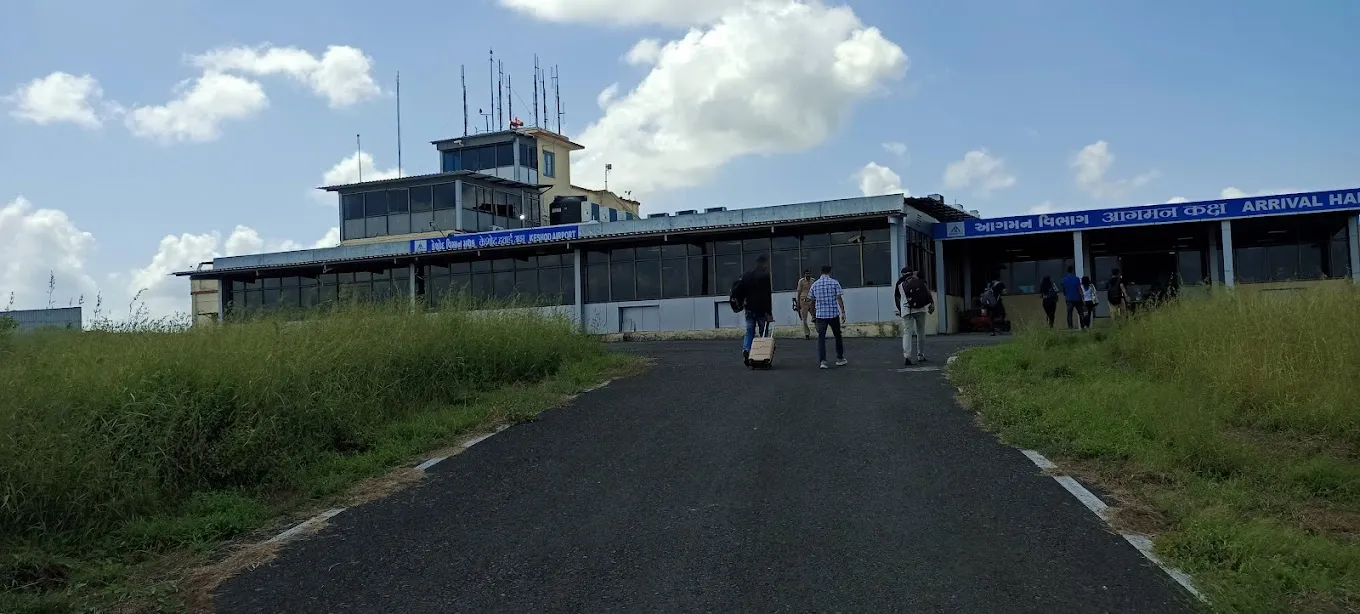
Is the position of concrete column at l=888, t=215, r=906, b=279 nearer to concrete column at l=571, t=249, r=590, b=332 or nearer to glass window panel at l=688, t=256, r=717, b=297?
glass window panel at l=688, t=256, r=717, b=297

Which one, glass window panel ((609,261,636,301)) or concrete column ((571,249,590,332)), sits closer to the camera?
glass window panel ((609,261,636,301))

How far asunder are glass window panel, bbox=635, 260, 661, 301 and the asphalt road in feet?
73.9

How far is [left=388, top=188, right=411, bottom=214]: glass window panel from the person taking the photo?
41781mm

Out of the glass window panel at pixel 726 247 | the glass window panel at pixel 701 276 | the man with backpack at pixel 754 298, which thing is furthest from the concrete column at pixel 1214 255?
the man with backpack at pixel 754 298

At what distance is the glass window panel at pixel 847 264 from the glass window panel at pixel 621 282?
22.7 ft

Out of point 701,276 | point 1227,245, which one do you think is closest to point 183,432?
point 701,276

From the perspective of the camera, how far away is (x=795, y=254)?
30.6 metres

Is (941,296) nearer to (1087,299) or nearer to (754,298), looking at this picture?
(1087,299)

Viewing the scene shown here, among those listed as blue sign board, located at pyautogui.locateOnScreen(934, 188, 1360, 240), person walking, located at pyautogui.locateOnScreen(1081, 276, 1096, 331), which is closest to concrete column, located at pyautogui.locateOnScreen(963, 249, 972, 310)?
blue sign board, located at pyautogui.locateOnScreen(934, 188, 1360, 240)

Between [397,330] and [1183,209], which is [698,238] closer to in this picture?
[1183,209]

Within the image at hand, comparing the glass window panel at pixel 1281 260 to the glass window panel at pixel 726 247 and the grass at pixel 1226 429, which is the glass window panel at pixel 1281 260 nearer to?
the glass window panel at pixel 726 247

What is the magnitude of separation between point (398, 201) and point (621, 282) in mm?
13437

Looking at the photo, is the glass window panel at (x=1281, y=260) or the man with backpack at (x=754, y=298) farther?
the glass window panel at (x=1281, y=260)

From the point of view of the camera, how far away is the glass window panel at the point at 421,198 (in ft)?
135
